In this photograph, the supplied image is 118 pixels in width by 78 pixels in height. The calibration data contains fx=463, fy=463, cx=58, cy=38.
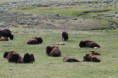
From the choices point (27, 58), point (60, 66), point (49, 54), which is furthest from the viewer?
point (49, 54)

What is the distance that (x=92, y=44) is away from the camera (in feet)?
113

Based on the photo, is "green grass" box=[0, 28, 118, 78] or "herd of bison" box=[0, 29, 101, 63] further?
"herd of bison" box=[0, 29, 101, 63]

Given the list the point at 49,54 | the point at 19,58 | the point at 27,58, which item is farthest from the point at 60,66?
the point at 49,54

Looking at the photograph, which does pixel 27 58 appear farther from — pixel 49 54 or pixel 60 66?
pixel 49 54

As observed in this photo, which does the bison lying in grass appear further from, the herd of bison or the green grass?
the green grass

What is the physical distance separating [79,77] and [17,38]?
20.3m

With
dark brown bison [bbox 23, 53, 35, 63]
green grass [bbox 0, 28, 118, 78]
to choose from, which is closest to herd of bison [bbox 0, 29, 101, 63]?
dark brown bison [bbox 23, 53, 35, 63]

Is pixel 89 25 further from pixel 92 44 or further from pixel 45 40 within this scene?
pixel 92 44

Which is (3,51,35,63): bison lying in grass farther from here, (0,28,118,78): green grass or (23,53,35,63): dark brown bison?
(0,28,118,78): green grass

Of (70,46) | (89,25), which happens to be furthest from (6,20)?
(70,46)

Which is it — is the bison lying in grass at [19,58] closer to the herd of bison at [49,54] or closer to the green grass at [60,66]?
the herd of bison at [49,54]

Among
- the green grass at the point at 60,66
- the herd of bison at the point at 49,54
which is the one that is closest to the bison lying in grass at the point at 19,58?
the herd of bison at the point at 49,54

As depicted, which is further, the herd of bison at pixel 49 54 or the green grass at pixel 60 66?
the herd of bison at pixel 49 54

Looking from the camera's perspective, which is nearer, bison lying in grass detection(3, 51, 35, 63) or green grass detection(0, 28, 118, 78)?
green grass detection(0, 28, 118, 78)
